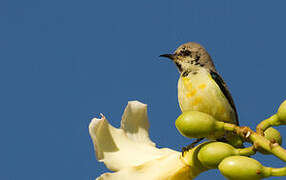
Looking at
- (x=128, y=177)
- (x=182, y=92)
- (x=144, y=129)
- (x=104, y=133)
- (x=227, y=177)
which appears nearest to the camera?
(x=227, y=177)

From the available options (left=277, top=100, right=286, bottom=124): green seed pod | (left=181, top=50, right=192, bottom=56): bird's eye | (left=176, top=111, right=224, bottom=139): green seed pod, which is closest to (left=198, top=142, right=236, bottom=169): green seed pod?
(left=176, top=111, right=224, bottom=139): green seed pod

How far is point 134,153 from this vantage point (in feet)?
12.1

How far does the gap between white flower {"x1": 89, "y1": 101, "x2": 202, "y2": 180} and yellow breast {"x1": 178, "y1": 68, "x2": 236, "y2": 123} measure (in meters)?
0.49

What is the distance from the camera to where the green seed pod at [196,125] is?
2.86 m

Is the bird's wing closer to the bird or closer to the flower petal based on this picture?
the bird

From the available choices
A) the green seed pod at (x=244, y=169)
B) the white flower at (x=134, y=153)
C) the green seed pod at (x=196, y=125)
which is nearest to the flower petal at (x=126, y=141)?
→ the white flower at (x=134, y=153)

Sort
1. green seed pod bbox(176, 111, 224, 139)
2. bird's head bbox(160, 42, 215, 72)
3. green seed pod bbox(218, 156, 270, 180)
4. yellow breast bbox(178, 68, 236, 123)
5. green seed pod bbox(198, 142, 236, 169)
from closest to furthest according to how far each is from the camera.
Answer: green seed pod bbox(218, 156, 270, 180) → green seed pod bbox(198, 142, 236, 169) → green seed pod bbox(176, 111, 224, 139) → yellow breast bbox(178, 68, 236, 123) → bird's head bbox(160, 42, 215, 72)

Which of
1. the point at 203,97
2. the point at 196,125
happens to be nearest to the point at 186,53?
the point at 203,97

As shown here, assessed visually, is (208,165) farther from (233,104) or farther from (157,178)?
(233,104)

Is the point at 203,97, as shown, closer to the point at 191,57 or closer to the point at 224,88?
the point at 224,88

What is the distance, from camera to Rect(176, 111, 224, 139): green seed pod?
2.86 m

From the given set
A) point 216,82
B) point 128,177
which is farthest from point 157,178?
point 216,82

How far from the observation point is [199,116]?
2.90 meters

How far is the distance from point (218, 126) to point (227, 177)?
0.46 m
